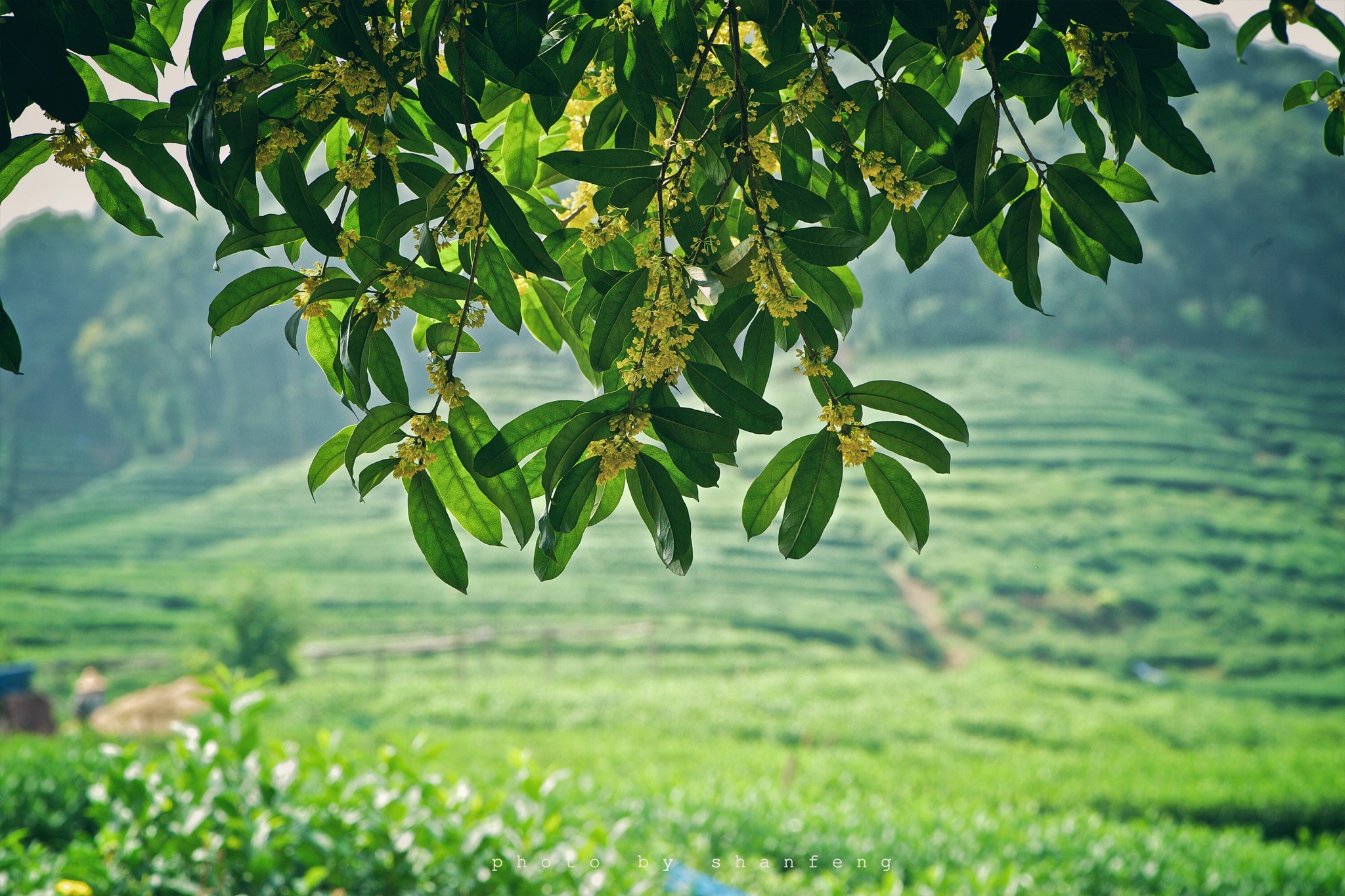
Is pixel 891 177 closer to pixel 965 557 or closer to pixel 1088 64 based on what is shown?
pixel 1088 64

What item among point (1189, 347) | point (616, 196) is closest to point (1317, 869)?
point (616, 196)

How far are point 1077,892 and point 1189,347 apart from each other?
2125cm

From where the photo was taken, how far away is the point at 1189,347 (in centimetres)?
2069

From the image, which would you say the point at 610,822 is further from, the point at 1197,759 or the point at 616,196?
the point at 1197,759

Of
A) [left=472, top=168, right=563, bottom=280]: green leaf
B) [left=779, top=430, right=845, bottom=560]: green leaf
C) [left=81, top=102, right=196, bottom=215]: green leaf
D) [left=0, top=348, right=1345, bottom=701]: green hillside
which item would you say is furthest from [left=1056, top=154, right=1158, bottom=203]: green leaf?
[left=0, top=348, right=1345, bottom=701]: green hillside

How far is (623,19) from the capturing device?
661mm

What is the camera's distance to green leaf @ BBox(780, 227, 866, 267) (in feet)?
2.05

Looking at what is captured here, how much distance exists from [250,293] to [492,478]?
252mm

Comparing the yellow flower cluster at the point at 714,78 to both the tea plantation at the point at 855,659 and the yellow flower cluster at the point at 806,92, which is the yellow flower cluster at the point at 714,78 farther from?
the tea plantation at the point at 855,659

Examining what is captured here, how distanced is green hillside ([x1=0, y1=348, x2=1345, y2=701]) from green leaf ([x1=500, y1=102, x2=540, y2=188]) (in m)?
9.88

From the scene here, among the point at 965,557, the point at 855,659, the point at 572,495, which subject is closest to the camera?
the point at 572,495

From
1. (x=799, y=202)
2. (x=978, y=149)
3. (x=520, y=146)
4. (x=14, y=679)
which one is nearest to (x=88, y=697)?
(x=14, y=679)

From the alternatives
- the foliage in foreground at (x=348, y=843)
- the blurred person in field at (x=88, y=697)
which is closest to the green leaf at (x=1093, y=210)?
the foliage in foreground at (x=348, y=843)

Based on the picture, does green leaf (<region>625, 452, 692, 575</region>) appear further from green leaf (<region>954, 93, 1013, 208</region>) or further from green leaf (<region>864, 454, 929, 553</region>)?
green leaf (<region>954, 93, 1013, 208</region>)
